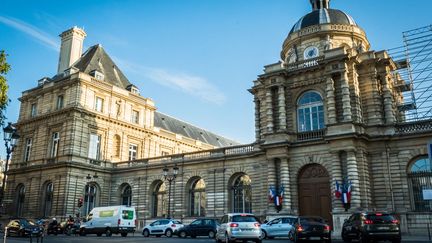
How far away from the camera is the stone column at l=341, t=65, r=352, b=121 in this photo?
94.2ft

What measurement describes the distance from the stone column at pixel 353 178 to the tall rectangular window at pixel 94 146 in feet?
87.5

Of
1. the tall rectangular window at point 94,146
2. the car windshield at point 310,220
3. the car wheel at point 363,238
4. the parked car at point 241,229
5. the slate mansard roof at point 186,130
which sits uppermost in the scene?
the slate mansard roof at point 186,130

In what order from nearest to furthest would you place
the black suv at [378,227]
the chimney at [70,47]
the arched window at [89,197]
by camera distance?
the black suv at [378,227], the arched window at [89,197], the chimney at [70,47]

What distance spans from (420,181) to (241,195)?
46.7 feet

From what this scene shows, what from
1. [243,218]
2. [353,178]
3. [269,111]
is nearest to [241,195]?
[269,111]

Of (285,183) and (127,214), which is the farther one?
(127,214)

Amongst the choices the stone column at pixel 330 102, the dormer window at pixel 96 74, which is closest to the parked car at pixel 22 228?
the dormer window at pixel 96 74

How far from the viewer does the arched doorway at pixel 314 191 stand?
29266 millimetres

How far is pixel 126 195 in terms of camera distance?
141ft

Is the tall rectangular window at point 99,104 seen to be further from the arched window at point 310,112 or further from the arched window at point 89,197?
the arched window at point 310,112

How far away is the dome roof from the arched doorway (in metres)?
14.4

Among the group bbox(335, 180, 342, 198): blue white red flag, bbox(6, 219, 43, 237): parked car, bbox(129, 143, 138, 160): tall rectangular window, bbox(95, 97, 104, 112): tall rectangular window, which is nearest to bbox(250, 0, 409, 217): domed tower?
bbox(335, 180, 342, 198): blue white red flag

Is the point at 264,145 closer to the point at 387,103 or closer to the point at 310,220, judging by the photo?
the point at 387,103

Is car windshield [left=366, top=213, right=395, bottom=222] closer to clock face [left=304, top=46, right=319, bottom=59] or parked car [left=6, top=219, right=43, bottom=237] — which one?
clock face [left=304, top=46, right=319, bottom=59]
